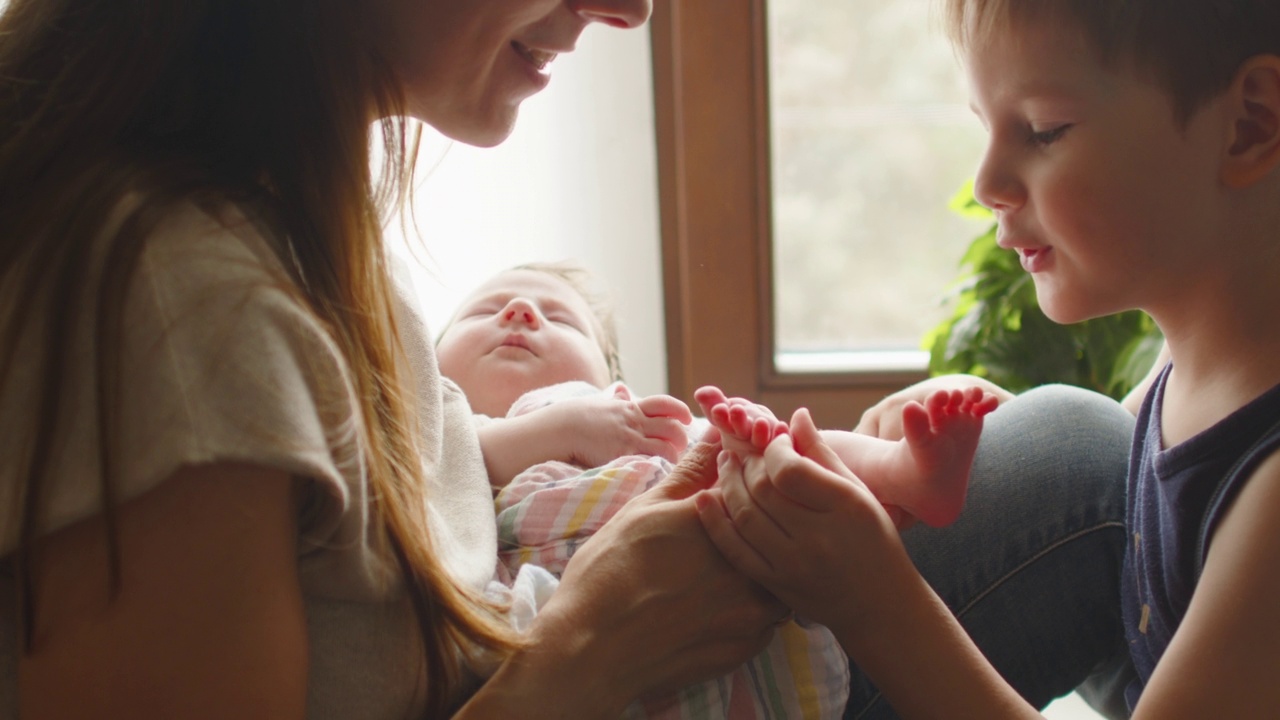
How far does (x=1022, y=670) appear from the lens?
3.14 feet

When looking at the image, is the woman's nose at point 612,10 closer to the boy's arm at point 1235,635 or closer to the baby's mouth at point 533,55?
the baby's mouth at point 533,55

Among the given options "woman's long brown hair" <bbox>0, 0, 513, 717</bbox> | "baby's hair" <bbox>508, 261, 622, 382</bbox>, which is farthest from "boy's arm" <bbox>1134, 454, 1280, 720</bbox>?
"baby's hair" <bbox>508, 261, 622, 382</bbox>

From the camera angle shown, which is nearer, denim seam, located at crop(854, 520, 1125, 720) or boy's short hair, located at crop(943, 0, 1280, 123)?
boy's short hair, located at crop(943, 0, 1280, 123)

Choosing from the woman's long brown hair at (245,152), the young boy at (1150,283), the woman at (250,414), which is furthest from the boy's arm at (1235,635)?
the woman's long brown hair at (245,152)

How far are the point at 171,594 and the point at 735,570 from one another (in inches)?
16.6

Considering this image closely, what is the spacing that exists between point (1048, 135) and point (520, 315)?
765 mm

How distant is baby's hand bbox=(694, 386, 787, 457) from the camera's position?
2.71ft

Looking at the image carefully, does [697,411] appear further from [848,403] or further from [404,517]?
[404,517]

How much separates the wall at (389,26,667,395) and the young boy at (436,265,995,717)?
27 centimetres

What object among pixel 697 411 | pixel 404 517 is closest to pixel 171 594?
Answer: pixel 404 517

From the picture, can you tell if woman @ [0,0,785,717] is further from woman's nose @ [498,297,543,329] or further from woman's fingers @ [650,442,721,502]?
woman's nose @ [498,297,543,329]

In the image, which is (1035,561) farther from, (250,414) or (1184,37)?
(250,414)

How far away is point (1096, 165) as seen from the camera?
0.83 m

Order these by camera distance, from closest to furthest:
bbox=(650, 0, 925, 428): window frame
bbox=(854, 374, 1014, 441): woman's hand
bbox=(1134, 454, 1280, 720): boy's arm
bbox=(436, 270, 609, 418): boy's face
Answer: bbox=(1134, 454, 1280, 720): boy's arm → bbox=(854, 374, 1014, 441): woman's hand → bbox=(436, 270, 609, 418): boy's face → bbox=(650, 0, 925, 428): window frame
